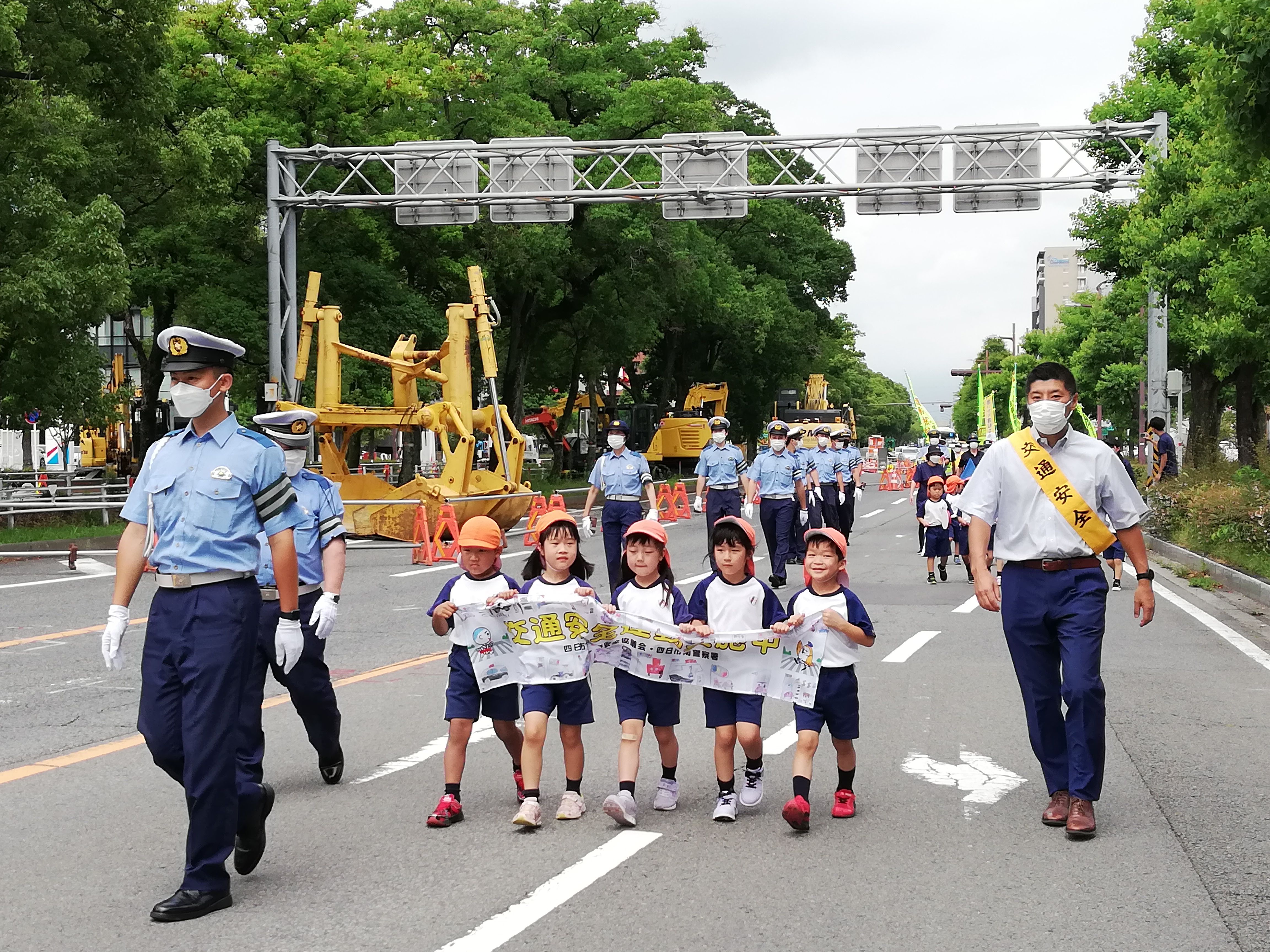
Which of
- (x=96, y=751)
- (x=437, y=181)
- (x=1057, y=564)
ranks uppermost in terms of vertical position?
(x=437, y=181)

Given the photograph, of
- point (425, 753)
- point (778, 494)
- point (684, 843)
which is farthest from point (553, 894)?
point (778, 494)

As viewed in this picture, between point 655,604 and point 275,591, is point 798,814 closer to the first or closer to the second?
point 655,604

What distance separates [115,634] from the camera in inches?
202

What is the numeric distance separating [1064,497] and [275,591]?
3.33m

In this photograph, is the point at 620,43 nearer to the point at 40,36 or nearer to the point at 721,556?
the point at 40,36

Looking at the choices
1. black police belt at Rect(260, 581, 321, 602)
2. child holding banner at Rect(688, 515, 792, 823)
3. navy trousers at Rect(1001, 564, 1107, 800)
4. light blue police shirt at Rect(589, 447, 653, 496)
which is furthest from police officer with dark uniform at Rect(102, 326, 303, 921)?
light blue police shirt at Rect(589, 447, 653, 496)

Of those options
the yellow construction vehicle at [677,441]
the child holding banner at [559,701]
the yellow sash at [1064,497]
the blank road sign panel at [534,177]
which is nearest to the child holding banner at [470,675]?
the child holding banner at [559,701]

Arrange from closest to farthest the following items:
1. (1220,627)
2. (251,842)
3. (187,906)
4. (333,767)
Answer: (187,906), (251,842), (333,767), (1220,627)

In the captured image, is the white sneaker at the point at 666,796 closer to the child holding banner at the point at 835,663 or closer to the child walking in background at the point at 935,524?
the child holding banner at the point at 835,663

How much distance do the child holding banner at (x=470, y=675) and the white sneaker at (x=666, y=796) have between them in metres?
0.59

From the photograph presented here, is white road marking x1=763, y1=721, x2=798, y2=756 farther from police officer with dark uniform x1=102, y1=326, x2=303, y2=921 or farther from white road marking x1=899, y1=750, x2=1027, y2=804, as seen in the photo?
police officer with dark uniform x1=102, y1=326, x2=303, y2=921

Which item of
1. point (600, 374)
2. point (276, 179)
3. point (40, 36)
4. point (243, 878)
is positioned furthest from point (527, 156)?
point (600, 374)

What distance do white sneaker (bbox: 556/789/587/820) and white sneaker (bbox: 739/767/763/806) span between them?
0.70m

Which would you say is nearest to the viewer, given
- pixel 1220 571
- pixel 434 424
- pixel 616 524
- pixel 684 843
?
pixel 684 843
